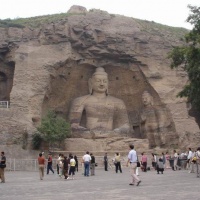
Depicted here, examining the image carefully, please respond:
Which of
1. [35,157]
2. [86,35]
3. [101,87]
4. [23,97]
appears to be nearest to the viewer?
[35,157]

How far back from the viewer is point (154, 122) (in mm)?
36656

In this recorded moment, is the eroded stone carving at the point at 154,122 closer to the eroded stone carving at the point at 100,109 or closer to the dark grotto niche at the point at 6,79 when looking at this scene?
the eroded stone carving at the point at 100,109

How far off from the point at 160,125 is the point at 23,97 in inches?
454

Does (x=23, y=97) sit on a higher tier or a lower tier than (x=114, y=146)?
higher

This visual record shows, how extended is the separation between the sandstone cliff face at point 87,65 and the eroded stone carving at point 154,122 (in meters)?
0.50

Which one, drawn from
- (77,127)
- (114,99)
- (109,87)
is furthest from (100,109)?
(77,127)

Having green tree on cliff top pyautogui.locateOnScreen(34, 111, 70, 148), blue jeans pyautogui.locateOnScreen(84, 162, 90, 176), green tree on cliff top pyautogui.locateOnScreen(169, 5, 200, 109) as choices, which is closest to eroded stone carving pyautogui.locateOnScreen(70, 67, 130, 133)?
green tree on cliff top pyautogui.locateOnScreen(34, 111, 70, 148)

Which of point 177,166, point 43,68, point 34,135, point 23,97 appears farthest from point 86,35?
point 177,166

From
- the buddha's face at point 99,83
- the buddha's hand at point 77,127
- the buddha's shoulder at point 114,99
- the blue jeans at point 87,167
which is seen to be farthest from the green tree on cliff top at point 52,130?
the blue jeans at point 87,167

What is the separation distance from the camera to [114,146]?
33312 millimetres

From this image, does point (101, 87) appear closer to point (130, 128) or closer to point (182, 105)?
point (130, 128)

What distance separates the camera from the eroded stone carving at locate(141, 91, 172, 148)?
3600 cm

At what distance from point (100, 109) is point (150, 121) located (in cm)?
437

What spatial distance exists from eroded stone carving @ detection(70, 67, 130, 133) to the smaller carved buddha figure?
1.81 meters
